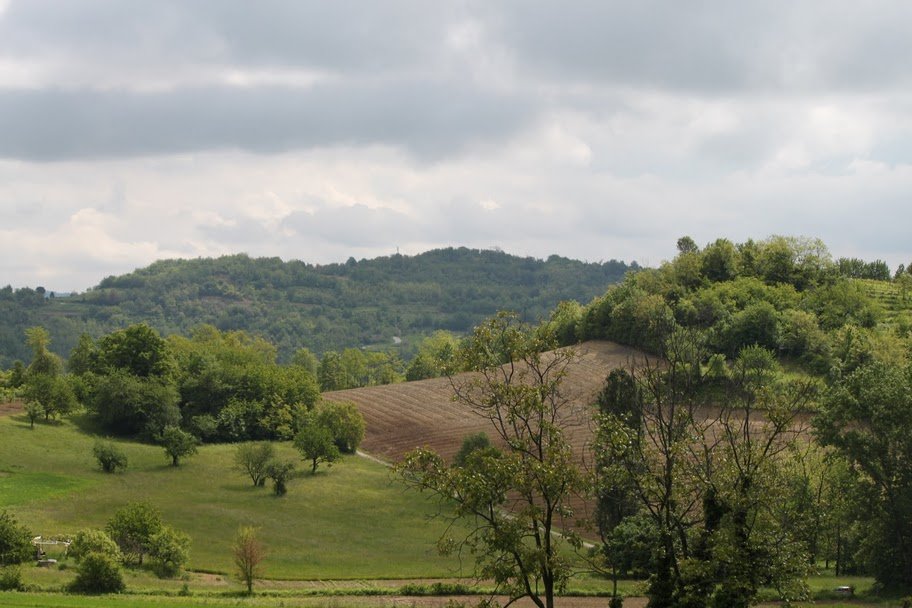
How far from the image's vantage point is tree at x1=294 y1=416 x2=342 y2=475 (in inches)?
3295

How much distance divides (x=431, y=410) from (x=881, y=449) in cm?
5704

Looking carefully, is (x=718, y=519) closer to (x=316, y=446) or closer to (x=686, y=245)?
(x=316, y=446)

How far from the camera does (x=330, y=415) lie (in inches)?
3684

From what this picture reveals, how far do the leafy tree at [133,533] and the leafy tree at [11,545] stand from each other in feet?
15.5

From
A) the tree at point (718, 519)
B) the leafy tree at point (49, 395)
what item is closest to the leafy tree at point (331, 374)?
the leafy tree at point (49, 395)

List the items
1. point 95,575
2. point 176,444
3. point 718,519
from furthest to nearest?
point 176,444, point 95,575, point 718,519

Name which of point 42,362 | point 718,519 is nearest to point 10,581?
point 718,519

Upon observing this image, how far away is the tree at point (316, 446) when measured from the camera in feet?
275

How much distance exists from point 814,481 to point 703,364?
1380 inches

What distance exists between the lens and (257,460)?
7794cm

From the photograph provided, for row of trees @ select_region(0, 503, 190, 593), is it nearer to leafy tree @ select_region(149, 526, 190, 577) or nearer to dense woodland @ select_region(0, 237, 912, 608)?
leafy tree @ select_region(149, 526, 190, 577)

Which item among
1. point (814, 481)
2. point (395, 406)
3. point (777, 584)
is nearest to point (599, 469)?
point (777, 584)

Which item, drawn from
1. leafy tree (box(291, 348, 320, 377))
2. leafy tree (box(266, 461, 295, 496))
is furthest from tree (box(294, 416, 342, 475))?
leafy tree (box(291, 348, 320, 377))

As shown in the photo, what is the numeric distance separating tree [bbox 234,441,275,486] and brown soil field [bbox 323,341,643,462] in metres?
12.0
